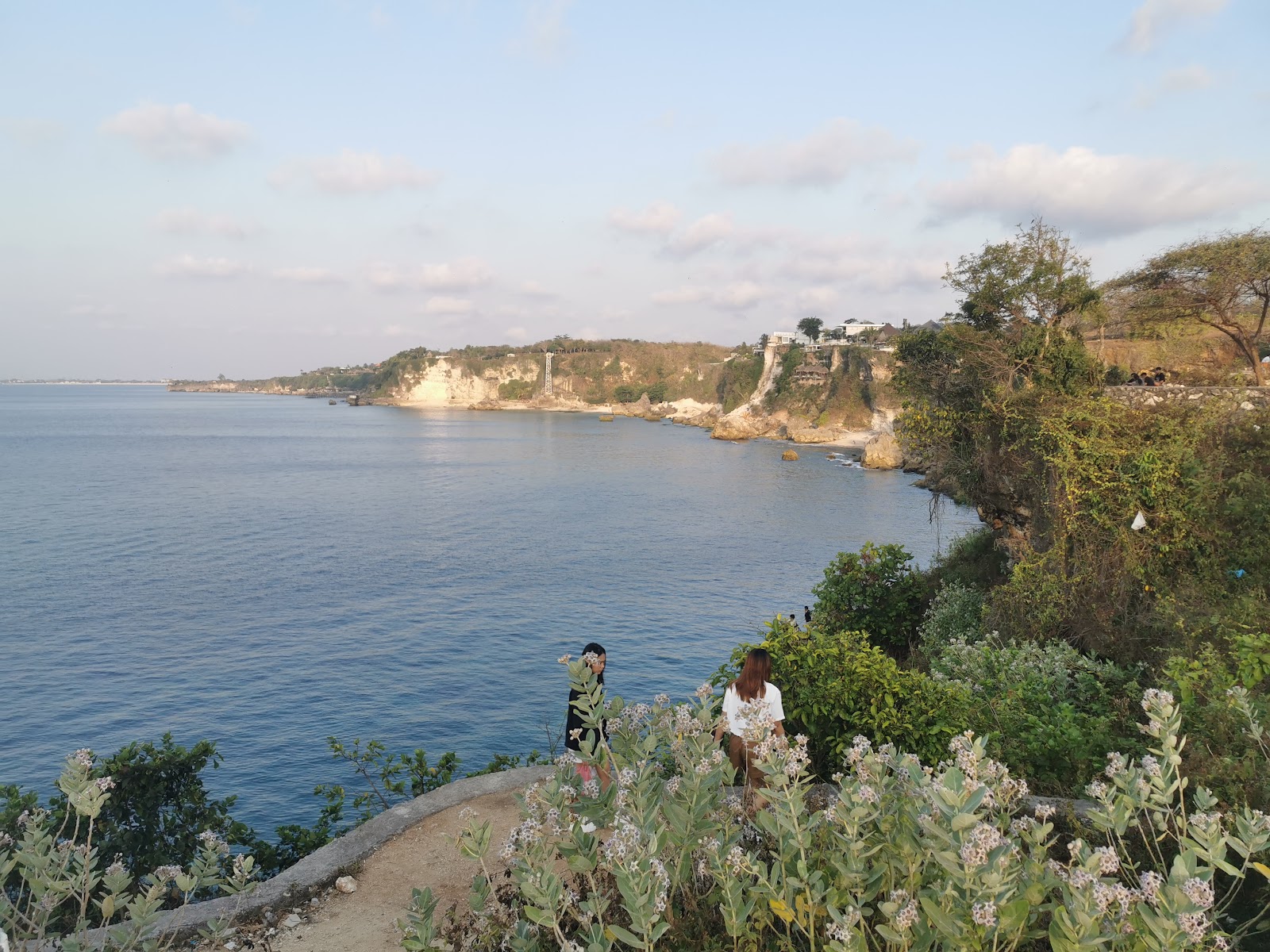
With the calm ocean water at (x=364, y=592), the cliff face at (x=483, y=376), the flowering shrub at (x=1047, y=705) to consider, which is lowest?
the calm ocean water at (x=364, y=592)

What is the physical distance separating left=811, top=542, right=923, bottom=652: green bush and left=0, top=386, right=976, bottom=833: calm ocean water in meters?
5.22

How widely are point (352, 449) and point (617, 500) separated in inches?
1986

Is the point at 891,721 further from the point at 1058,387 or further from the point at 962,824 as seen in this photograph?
the point at 1058,387

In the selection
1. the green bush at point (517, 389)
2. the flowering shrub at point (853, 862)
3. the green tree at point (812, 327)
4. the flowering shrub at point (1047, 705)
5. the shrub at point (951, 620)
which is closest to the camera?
the flowering shrub at point (853, 862)

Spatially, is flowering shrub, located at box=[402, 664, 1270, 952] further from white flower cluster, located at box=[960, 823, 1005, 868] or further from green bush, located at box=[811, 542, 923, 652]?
green bush, located at box=[811, 542, 923, 652]

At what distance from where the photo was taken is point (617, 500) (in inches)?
2217

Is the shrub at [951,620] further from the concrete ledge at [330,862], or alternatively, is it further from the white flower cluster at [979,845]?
the white flower cluster at [979,845]

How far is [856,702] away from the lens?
28.4 feet

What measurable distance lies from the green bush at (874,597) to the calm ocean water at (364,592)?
5.22 metres

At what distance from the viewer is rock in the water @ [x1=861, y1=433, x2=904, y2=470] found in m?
75.2

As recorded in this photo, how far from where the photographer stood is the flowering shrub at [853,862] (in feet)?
8.94

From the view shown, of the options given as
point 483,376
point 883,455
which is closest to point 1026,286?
point 883,455

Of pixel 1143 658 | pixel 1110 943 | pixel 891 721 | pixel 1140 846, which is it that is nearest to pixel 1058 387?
pixel 1143 658

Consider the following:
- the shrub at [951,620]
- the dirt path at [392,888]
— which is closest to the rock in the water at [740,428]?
the shrub at [951,620]
